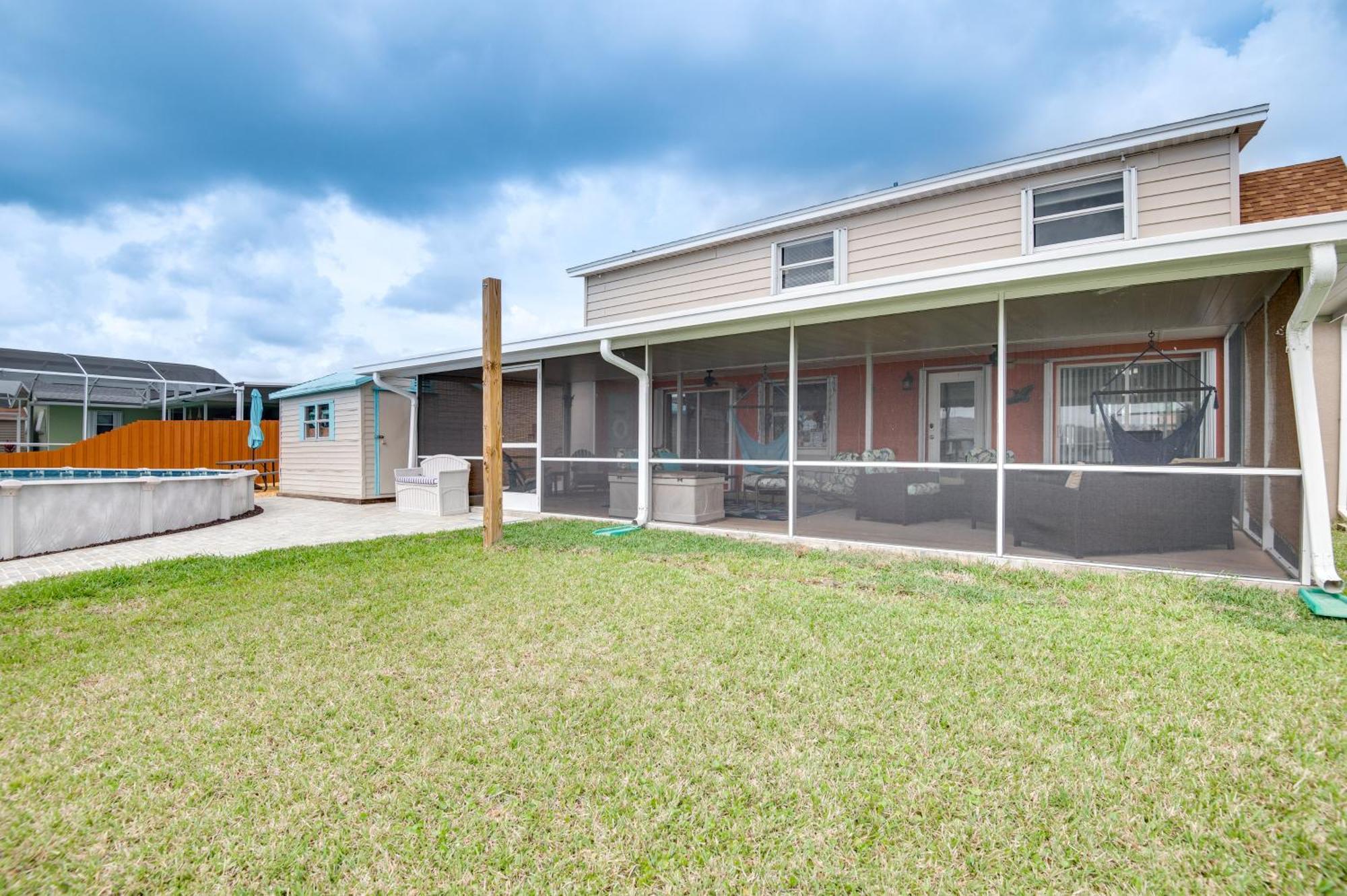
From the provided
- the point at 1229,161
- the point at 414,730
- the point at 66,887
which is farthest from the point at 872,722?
the point at 1229,161

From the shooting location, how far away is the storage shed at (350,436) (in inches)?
418

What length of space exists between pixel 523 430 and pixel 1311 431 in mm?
8065

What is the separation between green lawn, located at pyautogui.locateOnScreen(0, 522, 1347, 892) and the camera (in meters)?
1.64

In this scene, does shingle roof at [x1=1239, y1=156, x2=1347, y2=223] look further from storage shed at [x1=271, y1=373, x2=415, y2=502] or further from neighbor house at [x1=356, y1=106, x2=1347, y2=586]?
storage shed at [x1=271, y1=373, x2=415, y2=502]

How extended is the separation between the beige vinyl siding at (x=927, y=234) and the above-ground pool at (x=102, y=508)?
21.9ft

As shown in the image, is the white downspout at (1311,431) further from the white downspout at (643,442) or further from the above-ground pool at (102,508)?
the above-ground pool at (102,508)

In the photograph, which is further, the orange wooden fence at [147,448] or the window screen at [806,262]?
the orange wooden fence at [147,448]

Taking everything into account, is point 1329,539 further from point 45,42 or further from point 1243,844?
point 45,42

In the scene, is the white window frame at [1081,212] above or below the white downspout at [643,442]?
above

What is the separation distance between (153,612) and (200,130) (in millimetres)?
10729

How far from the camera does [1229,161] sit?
668 centimetres

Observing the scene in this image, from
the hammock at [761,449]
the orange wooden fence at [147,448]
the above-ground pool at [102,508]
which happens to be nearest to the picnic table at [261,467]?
the orange wooden fence at [147,448]

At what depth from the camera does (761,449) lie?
8148 millimetres

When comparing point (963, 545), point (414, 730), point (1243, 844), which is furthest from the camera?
point (963, 545)
